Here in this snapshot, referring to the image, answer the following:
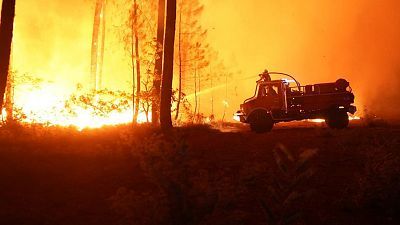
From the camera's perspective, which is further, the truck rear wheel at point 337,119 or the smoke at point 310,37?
the smoke at point 310,37

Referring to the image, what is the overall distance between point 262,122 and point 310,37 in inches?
1440

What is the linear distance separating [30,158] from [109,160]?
6.28 feet

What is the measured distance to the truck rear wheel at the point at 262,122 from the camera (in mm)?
17703

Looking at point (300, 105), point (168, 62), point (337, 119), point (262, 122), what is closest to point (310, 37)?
point (337, 119)

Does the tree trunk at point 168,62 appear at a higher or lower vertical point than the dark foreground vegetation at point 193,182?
higher

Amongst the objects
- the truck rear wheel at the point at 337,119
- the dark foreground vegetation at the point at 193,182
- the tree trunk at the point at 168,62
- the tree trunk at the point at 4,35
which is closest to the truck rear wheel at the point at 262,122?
the truck rear wheel at the point at 337,119

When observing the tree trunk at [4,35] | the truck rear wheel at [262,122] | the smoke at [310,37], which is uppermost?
the smoke at [310,37]

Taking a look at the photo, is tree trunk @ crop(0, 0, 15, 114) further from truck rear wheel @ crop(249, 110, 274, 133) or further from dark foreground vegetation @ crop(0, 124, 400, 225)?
truck rear wheel @ crop(249, 110, 274, 133)

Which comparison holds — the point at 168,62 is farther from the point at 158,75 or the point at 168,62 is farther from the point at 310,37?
the point at 310,37

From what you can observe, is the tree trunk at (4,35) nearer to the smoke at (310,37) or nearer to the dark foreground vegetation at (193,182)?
the dark foreground vegetation at (193,182)

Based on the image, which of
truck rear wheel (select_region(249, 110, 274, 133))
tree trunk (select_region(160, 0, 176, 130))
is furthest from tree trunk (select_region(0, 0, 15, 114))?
truck rear wheel (select_region(249, 110, 274, 133))

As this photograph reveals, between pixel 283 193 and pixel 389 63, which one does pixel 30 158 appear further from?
pixel 389 63

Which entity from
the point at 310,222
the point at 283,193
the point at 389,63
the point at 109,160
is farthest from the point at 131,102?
the point at 389,63

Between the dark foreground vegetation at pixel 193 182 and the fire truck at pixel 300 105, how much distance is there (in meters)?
3.68
